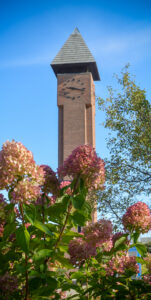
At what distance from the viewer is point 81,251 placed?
2145 millimetres

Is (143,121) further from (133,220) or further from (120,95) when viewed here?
(133,220)

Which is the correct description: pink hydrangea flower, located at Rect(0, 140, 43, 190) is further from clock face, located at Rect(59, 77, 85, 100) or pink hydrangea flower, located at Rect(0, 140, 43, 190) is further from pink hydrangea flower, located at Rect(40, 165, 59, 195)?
clock face, located at Rect(59, 77, 85, 100)

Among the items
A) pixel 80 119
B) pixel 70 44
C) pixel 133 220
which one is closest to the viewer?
pixel 133 220

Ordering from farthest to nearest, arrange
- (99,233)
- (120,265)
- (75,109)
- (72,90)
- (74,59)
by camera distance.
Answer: (74,59), (72,90), (75,109), (120,265), (99,233)

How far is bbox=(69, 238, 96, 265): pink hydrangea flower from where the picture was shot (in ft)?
6.97

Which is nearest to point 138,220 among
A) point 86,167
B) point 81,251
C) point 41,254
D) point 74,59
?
point 81,251

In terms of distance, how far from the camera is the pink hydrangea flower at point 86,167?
1.81 metres

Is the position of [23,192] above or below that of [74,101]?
below

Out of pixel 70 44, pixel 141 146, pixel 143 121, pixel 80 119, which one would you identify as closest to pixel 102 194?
pixel 141 146

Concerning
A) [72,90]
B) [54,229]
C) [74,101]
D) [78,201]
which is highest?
[72,90]

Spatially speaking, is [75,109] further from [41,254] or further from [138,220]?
[41,254]

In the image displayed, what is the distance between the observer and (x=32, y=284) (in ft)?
5.57

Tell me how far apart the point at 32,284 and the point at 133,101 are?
352 inches

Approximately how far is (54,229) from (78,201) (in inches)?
10.1
